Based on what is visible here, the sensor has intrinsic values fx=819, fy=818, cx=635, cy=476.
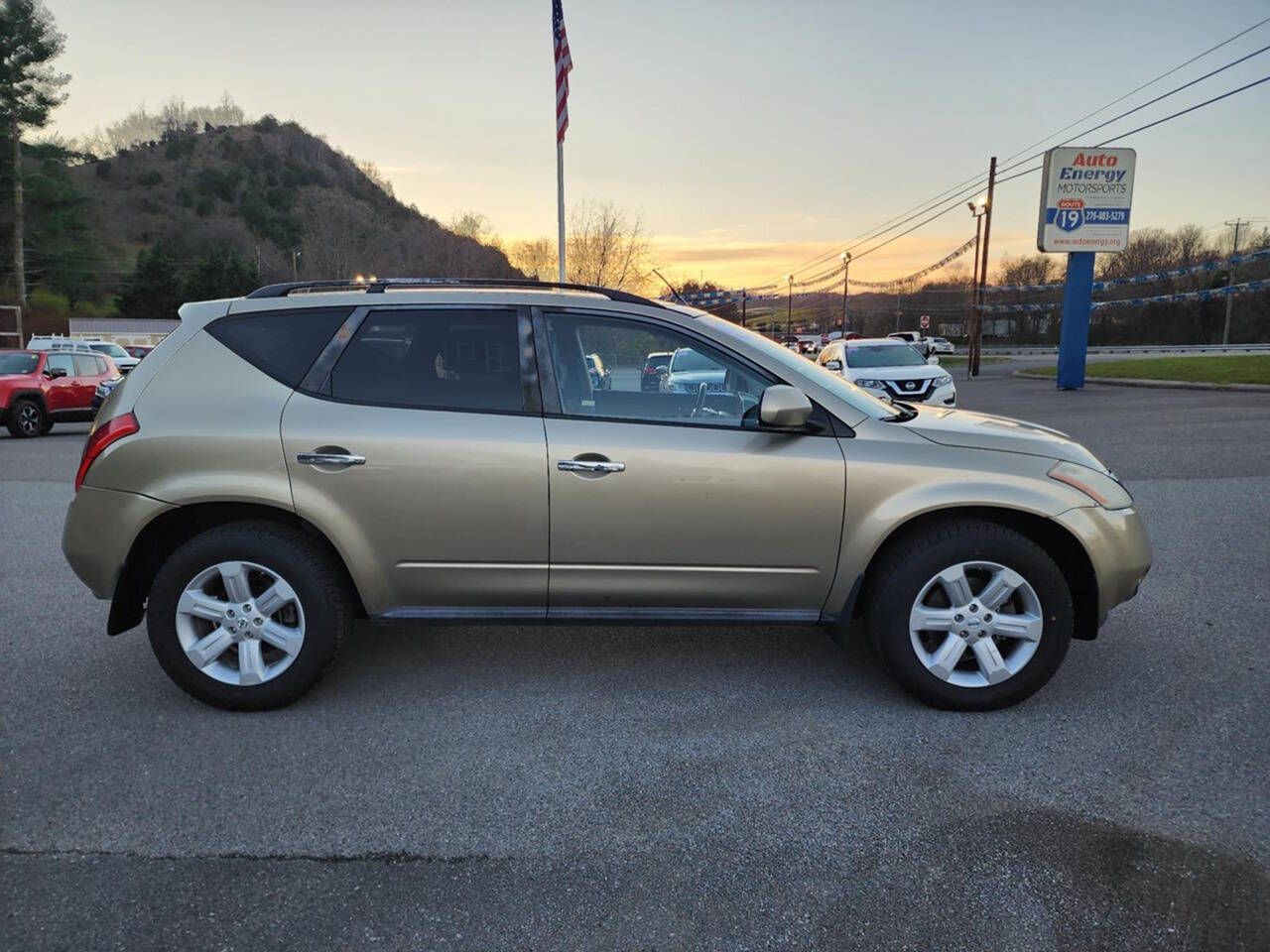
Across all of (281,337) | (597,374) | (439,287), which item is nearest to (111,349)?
(281,337)

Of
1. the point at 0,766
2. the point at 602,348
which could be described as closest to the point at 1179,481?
the point at 602,348

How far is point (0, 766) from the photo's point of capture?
314 cm

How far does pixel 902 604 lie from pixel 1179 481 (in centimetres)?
687

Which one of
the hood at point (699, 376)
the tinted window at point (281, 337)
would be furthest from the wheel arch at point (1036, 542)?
the tinted window at point (281, 337)

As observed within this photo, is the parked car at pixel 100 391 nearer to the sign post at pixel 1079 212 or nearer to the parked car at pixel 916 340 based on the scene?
the parked car at pixel 916 340

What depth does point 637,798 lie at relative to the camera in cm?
292

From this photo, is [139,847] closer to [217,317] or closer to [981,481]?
[217,317]

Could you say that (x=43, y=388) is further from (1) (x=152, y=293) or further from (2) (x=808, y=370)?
(1) (x=152, y=293)

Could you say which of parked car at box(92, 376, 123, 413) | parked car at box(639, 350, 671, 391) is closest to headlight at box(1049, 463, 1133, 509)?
parked car at box(639, 350, 671, 391)

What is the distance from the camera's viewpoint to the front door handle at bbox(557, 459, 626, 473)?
345cm

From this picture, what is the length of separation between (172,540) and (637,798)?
2419 mm

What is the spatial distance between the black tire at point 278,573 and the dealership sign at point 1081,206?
2468 centimetres

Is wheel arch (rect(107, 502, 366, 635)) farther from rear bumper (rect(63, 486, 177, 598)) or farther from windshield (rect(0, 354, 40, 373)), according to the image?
windshield (rect(0, 354, 40, 373))

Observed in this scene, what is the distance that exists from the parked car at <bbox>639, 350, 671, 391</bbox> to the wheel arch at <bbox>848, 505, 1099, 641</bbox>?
1.22 m
